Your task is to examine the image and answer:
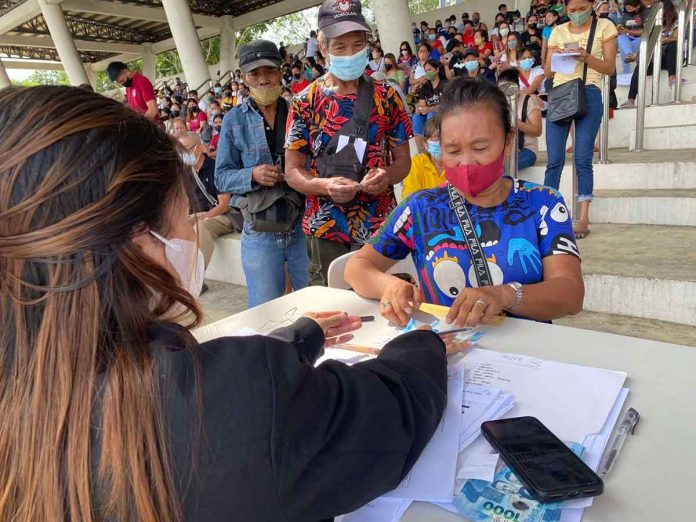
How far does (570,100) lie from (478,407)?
2941mm

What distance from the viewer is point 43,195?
1.92ft

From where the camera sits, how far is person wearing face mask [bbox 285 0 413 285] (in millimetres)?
2143

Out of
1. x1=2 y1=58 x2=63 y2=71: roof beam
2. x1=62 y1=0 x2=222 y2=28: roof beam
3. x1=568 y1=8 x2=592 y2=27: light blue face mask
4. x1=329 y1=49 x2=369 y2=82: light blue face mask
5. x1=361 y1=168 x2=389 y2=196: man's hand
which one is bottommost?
x1=361 y1=168 x2=389 y2=196: man's hand

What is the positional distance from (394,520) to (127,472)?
0.39 metres

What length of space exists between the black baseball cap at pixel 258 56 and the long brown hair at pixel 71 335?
6.39 feet

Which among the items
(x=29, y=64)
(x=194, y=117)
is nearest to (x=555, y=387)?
(x=194, y=117)

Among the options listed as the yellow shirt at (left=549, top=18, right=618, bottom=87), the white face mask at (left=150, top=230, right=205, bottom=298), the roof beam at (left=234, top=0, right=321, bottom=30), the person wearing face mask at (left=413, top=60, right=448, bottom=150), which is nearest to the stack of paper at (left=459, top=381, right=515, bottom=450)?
the white face mask at (left=150, top=230, right=205, bottom=298)

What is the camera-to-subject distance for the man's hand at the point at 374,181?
6.83 ft

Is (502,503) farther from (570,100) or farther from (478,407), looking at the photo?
(570,100)

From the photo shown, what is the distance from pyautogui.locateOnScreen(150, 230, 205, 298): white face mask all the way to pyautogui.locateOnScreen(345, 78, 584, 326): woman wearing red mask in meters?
0.59

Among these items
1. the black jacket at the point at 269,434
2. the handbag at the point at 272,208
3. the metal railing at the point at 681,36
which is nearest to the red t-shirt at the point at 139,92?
the handbag at the point at 272,208

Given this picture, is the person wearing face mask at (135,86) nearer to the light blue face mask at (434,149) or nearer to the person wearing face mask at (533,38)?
the light blue face mask at (434,149)

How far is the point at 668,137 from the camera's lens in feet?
15.0

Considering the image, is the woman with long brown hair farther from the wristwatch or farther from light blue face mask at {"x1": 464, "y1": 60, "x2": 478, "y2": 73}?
light blue face mask at {"x1": 464, "y1": 60, "x2": 478, "y2": 73}
